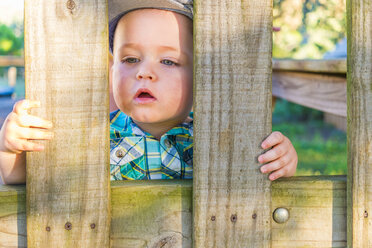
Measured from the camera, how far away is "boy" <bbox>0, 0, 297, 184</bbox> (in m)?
1.91

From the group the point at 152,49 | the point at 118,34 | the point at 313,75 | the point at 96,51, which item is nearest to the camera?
the point at 96,51

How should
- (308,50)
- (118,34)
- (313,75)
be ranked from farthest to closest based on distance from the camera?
(308,50) → (313,75) → (118,34)

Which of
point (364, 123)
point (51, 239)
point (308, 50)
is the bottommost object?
point (51, 239)

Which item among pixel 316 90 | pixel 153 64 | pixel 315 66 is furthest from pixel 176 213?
pixel 316 90

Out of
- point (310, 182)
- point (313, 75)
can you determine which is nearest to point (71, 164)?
point (310, 182)

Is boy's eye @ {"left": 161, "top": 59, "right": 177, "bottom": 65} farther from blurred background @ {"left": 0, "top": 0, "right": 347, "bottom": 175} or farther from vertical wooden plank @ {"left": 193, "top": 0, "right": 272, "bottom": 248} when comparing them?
blurred background @ {"left": 0, "top": 0, "right": 347, "bottom": 175}

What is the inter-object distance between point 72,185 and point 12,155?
257 millimetres

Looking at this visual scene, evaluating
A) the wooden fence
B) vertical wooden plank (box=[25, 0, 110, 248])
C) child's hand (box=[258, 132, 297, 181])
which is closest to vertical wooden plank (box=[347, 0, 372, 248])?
the wooden fence

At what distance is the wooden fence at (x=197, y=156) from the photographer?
1.38 metres

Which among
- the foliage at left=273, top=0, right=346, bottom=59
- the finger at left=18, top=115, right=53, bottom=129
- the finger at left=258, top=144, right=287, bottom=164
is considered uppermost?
the foliage at left=273, top=0, right=346, bottom=59

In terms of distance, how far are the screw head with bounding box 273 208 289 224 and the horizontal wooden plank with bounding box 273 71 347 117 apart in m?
2.16

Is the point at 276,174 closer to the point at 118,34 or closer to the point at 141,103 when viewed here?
the point at 141,103

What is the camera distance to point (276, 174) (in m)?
1.50

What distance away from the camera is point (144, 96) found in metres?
1.94
